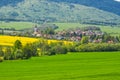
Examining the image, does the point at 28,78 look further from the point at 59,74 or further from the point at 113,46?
the point at 113,46

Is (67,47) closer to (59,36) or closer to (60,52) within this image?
(60,52)

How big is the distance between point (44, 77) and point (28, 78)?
276cm

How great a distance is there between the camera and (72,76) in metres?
66.9

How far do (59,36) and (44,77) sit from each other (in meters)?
124

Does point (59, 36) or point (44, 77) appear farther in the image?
point (59, 36)

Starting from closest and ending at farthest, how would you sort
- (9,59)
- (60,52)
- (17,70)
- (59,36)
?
(17,70), (9,59), (60,52), (59,36)

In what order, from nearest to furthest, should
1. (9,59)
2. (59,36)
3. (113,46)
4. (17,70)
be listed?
1. (17,70)
2. (9,59)
3. (113,46)
4. (59,36)

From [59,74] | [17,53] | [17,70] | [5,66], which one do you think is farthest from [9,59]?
A: [59,74]

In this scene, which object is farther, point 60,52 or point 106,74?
point 60,52

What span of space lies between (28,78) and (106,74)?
12792 mm

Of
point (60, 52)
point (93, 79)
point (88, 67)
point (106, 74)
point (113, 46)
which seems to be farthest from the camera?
point (113, 46)

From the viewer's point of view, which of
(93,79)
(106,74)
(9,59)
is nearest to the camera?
(93,79)

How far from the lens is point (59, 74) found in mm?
70188

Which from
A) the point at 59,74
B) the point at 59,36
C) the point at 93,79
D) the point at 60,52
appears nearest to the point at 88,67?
the point at 59,74
